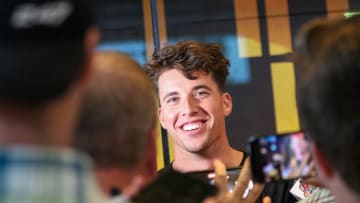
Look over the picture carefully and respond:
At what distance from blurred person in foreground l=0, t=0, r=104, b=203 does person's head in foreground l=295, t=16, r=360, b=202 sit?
402mm

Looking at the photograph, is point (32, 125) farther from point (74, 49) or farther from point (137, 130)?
point (137, 130)

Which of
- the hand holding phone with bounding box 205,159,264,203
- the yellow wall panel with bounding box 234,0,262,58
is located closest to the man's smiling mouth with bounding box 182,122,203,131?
the hand holding phone with bounding box 205,159,264,203

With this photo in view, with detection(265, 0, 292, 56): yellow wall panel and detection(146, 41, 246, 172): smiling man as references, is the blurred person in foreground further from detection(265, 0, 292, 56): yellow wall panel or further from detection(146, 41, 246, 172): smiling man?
detection(265, 0, 292, 56): yellow wall panel

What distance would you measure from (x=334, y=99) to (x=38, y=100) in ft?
1.48

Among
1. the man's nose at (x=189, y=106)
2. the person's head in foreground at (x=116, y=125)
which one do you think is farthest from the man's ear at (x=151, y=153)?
the man's nose at (x=189, y=106)

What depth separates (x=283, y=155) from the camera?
3.60 feet

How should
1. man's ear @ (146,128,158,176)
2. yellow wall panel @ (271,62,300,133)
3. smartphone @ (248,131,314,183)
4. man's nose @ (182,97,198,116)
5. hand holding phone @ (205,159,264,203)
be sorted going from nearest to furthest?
man's ear @ (146,128,158,176) → smartphone @ (248,131,314,183) → hand holding phone @ (205,159,264,203) → man's nose @ (182,97,198,116) → yellow wall panel @ (271,62,300,133)

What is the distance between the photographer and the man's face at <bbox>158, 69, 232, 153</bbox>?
6.87 feet

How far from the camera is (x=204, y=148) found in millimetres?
2125

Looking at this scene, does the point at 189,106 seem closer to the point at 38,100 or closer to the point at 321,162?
the point at 321,162

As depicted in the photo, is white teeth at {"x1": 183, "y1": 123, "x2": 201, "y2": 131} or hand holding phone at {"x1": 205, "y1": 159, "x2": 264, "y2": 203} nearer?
hand holding phone at {"x1": 205, "y1": 159, "x2": 264, "y2": 203}

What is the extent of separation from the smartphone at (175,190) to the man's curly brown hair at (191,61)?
1.13 metres

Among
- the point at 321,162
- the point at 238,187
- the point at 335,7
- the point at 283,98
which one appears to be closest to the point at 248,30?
the point at 283,98

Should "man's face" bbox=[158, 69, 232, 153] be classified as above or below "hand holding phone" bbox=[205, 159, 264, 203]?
above
